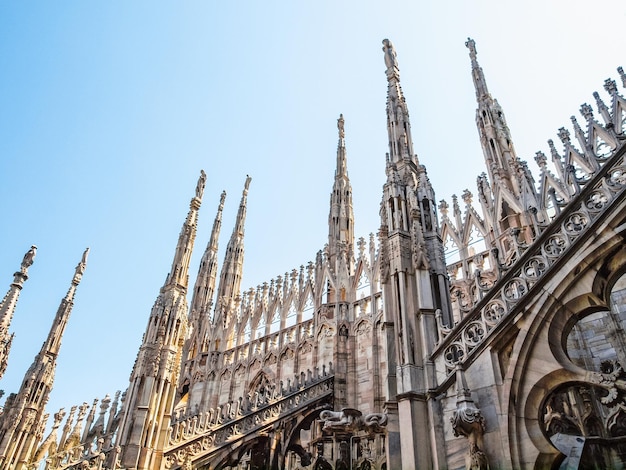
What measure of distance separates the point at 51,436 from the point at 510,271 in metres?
21.5

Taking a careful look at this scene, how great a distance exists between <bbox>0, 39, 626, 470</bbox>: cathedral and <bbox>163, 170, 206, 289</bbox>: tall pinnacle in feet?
0.23

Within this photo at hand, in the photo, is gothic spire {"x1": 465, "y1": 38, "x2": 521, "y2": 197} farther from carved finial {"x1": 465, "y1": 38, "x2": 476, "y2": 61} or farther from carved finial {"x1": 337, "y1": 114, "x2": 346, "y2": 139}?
carved finial {"x1": 337, "y1": 114, "x2": 346, "y2": 139}

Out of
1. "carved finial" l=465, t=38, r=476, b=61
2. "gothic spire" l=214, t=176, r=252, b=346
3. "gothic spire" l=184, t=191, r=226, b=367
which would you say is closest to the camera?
"carved finial" l=465, t=38, r=476, b=61

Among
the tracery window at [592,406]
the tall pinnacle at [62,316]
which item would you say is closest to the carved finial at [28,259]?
the tall pinnacle at [62,316]

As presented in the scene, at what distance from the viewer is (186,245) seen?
1730 centimetres

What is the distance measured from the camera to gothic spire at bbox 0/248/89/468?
19.2 metres

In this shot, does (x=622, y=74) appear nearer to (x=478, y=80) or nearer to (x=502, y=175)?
→ (x=502, y=175)

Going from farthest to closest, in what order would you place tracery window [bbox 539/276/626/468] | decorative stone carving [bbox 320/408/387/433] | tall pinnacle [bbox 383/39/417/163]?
1. tall pinnacle [bbox 383/39/417/163]
2. tracery window [bbox 539/276/626/468]
3. decorative stone carving [bbox 320/408/387/433]

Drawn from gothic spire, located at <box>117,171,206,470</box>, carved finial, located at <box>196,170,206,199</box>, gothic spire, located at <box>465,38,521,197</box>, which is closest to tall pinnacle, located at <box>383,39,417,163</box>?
gothic spire, located at <box>465,38,521,197</box>

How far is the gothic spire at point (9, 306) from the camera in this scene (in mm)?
17594

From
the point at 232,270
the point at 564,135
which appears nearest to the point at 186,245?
the point at 232,270

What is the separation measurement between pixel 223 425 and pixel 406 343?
23.1 ft

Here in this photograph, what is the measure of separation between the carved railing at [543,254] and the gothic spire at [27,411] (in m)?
18.7

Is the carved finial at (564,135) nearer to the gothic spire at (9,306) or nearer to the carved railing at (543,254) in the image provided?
A: the carved railing at (543,254)
